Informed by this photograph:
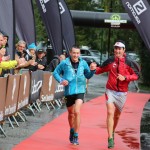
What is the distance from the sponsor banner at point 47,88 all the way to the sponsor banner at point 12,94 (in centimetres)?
385

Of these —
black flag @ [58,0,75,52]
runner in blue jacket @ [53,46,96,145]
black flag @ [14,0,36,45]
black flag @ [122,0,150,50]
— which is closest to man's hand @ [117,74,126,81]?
runner in blue jacket @ [53,46,96,145]

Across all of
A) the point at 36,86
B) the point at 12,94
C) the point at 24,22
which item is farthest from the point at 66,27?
the point at 12,94

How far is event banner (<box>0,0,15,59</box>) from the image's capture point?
516 inches

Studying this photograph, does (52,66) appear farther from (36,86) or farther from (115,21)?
(115,21)

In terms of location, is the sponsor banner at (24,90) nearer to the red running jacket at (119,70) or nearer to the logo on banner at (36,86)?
the logo on banner at (36,86)

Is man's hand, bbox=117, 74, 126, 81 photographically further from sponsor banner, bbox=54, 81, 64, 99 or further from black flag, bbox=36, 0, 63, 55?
black flag, bbox=36, 0, 63, 55

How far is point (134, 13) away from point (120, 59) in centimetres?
783

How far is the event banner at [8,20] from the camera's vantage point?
1309 centimetres

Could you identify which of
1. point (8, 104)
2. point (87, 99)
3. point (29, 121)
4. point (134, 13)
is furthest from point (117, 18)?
point (8, 104)

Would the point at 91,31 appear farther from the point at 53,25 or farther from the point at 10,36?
the point at 10,36

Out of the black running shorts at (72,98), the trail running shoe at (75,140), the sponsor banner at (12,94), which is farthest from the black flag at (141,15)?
the trail running shoe at (75,140)

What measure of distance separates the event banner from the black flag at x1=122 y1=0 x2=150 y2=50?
18.4ft

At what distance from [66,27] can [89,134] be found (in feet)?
40.4

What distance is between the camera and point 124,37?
5734 centimetres
